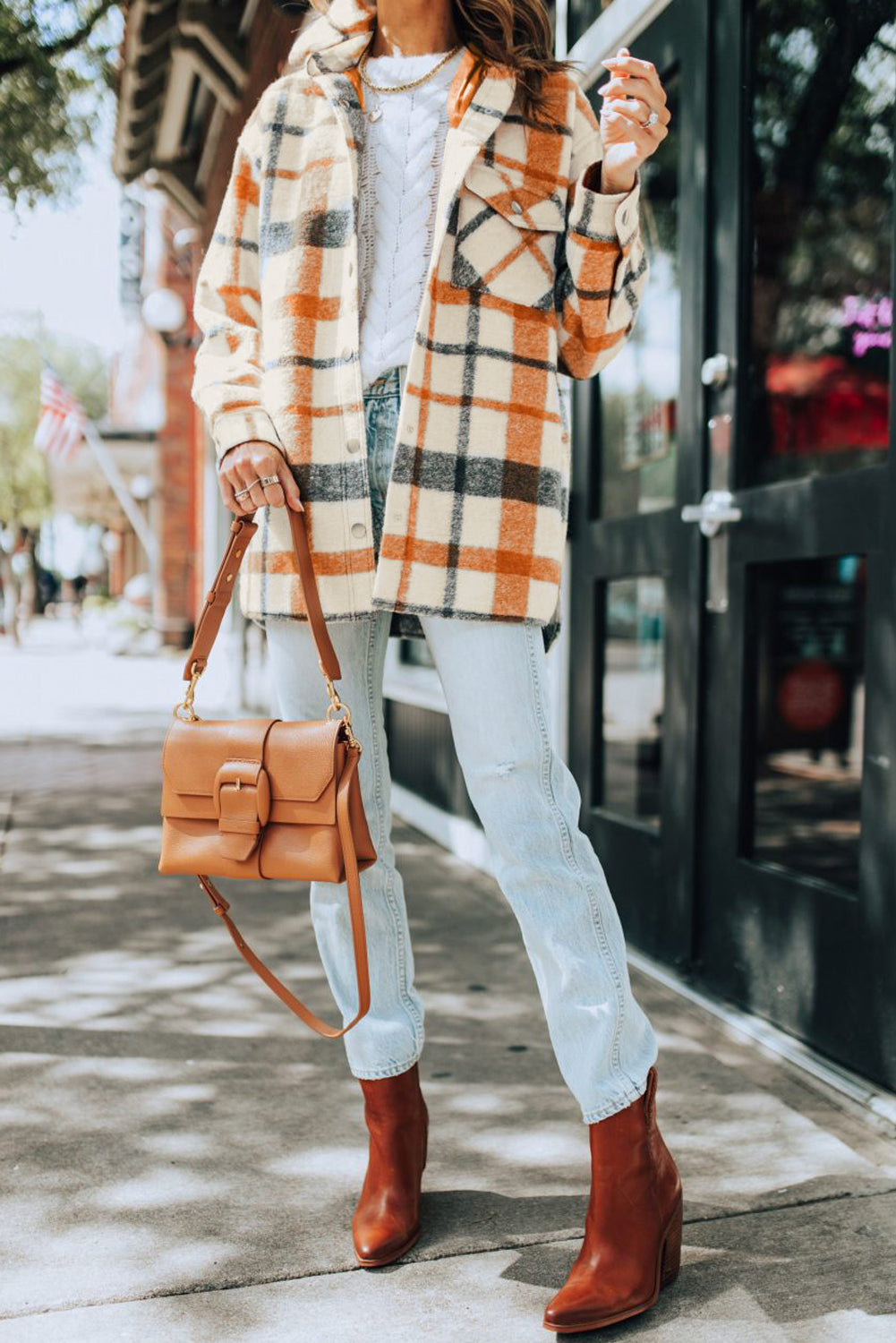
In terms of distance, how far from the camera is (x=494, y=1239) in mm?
1947

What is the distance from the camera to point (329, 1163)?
7.31ft

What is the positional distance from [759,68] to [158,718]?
758 cm

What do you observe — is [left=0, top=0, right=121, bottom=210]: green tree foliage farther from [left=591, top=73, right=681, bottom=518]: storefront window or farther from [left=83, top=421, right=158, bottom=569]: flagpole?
[left=83, top=421, right=158, bottom=569]: flagpole

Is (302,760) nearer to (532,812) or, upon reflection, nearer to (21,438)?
(532,812)

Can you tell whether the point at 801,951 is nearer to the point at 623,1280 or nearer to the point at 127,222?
the point at 623,1280

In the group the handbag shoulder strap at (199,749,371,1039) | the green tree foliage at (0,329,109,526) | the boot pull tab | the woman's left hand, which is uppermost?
the green tree foliage at (0,329,109,526)

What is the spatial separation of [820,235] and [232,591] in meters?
5.38

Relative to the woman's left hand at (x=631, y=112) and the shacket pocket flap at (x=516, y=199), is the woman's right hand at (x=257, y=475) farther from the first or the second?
the woman's left hand at (x=631, y=112)

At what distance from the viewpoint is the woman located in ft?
5.73

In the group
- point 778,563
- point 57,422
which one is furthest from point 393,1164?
point 57,422

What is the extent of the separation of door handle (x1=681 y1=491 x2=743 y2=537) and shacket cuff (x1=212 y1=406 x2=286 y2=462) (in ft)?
4.79

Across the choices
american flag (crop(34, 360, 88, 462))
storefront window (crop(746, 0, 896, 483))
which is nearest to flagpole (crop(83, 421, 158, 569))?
american flag (crop(34, 360, 88, 462))

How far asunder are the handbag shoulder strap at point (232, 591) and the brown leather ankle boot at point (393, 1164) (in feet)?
2.23

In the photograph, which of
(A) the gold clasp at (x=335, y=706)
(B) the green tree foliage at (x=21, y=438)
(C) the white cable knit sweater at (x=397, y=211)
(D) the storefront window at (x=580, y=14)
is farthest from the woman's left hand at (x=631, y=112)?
(B) the green tree foliage at (x=21, y=438)
